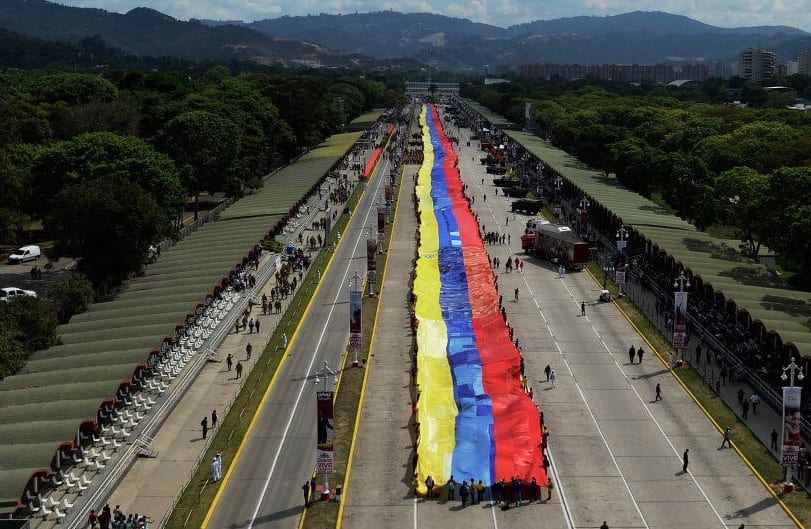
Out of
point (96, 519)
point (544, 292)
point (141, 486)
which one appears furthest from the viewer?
point (544, 292)

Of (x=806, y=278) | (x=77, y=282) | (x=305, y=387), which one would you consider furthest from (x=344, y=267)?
(x=806, y=278)

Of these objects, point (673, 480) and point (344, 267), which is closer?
point (673, 480)

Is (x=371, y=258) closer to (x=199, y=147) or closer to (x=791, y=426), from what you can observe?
(x=791, y=426)

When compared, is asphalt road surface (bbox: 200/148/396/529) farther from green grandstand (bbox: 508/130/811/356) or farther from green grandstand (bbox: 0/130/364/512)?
green grandstand (bbox: 508/130/811/356)

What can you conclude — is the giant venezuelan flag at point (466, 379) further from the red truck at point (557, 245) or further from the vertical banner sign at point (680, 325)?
the vertical banner sign at point (680, 325)

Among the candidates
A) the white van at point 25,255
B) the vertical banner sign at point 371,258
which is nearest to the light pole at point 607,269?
the vertical banner sign at point 371,258

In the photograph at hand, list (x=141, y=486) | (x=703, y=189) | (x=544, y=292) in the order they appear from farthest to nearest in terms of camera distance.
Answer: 1. (x=703, y=189)
2. (x=544, y=292)
3. (x=141, y=486)

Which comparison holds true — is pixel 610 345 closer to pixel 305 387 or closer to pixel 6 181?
pixel 305 387
